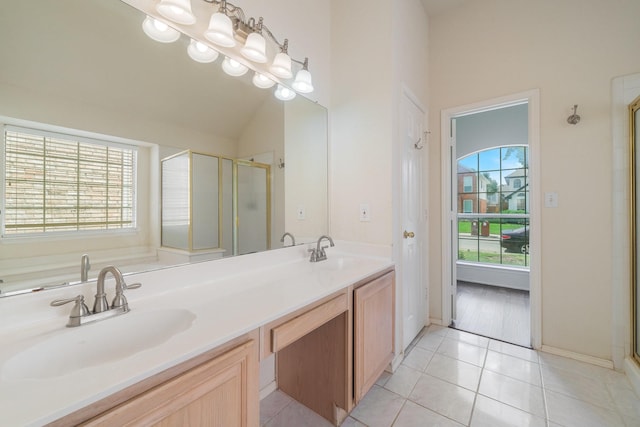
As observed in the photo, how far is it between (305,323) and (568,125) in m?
2.39

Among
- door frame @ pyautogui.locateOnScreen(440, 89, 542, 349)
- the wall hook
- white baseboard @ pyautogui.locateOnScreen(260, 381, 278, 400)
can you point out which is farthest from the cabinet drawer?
the wall hook

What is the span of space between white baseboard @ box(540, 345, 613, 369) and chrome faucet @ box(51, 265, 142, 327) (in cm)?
279

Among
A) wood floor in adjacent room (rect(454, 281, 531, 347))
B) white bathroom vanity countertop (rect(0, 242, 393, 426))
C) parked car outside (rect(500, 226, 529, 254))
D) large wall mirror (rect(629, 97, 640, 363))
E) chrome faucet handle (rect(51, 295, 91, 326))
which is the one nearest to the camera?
white bathroom vanity countertop (rect(0, 242, 393, 426))

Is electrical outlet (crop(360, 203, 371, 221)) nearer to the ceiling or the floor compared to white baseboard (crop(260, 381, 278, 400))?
nearer to the ceiling

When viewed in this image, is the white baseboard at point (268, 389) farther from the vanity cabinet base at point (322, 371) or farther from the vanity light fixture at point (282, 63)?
the vanity light fixture at point (282, 63)

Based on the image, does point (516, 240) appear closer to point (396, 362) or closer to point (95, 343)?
point (396, 362)

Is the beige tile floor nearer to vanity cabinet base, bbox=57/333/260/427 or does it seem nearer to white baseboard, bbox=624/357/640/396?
white baseboard, bbox=624/357/640/396

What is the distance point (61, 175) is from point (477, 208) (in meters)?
4.50

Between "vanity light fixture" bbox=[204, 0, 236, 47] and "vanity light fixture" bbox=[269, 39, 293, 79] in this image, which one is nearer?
"vanity light fixture" bbox=[204, 0, 236, 47]

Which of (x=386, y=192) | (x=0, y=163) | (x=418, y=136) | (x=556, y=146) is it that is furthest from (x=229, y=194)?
(x=556, y=146)

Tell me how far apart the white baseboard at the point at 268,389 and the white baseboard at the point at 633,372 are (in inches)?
86.6

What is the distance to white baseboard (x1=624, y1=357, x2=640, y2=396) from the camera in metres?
1.51

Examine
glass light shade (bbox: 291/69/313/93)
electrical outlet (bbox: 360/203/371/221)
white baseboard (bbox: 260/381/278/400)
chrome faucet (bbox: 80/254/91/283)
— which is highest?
glass light shade (bbox: 291/69/313/93)

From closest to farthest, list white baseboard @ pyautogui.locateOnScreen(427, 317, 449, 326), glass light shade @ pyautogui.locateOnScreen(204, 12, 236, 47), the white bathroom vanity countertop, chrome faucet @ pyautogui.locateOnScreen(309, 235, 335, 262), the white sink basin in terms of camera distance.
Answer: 1. the white bathroom vanity countertop
2. the white sink basin
3. glass light shade @ pyautogui.locateOnScreen(204, 12, 236, 47)
4. chrome faucet @ pyautogui.locateOnScreen(309, 235, 335, 262)
5. white baseboard @ pyautogui.locateOnScreen(427, 317, 449, 326)
